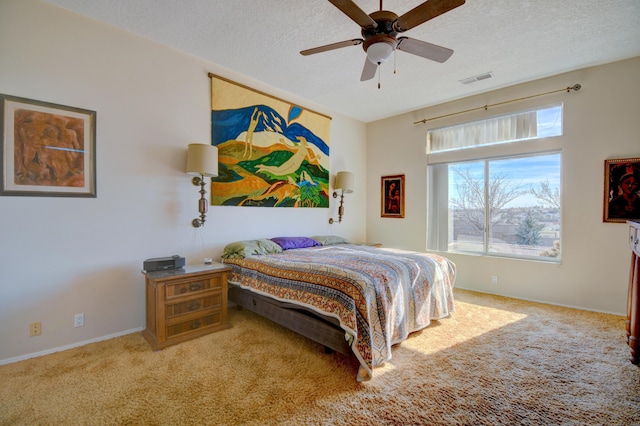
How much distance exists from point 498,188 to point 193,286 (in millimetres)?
4316

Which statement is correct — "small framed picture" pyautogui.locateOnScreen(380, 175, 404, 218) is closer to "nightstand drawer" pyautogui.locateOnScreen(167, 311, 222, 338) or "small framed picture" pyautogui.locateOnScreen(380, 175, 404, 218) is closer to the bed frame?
the bed frame

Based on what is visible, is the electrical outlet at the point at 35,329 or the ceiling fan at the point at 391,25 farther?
the electrical outlet at the point at 35,329

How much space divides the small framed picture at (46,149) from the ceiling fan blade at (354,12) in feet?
7.89

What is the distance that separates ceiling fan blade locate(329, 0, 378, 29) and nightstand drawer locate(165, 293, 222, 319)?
8.62 feet

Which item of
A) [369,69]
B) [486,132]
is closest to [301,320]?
[369,69]

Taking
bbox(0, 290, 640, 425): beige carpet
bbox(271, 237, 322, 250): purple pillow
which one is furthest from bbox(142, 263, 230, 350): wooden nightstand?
bbox(271, 237, 322, 250): purple pillow

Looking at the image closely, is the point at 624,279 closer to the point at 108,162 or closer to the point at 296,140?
the point at 296,140

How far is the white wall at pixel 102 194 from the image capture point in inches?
87.4

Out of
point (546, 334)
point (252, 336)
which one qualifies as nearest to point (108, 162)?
point (252, 336)

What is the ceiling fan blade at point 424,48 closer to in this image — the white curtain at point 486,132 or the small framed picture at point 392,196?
the white curtain at point 486,132

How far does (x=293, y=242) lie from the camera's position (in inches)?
146

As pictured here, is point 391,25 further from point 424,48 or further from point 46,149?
point 46,149

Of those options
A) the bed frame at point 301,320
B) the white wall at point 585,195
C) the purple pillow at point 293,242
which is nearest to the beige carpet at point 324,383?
the bed frame at point 301,320

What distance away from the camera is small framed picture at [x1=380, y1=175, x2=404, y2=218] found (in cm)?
505
